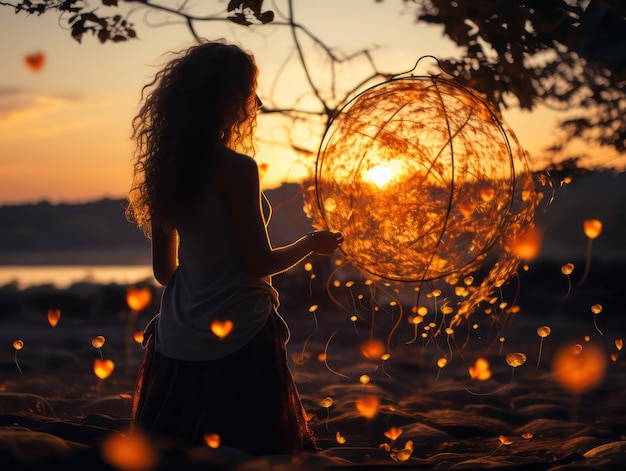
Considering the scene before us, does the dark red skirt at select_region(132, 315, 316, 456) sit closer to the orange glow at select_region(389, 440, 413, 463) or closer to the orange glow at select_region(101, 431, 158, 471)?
the orange glow at select_region(101, 431, 158, 471)

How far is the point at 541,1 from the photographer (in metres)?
4.09

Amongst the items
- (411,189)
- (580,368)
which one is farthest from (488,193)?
(580,368)

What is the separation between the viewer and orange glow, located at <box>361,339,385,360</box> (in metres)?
8.39

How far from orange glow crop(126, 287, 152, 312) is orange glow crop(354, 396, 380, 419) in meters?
→ 5.45

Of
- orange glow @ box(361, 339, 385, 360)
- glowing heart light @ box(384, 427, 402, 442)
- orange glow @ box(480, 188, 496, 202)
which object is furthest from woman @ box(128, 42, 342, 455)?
orange glow @ box(361, 339, 385, 360)

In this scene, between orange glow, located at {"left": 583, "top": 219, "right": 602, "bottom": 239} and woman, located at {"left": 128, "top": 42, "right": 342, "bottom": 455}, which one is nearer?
woman, located at {"left": 128, "top": 42, "right": 342, "bottom": 455}

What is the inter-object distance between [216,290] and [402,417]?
2611 mm

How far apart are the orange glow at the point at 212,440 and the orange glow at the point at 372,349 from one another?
4.81 metres

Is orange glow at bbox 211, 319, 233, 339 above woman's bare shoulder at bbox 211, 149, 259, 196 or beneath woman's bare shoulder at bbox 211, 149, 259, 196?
beneath

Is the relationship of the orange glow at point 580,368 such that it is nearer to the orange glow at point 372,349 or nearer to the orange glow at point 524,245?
the orange glow at point 372,349

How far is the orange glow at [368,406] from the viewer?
18.2 ft

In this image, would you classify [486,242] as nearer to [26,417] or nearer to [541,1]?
[541,1]

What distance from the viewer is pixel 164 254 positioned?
361cm

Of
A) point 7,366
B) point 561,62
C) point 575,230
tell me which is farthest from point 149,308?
point 575,230
